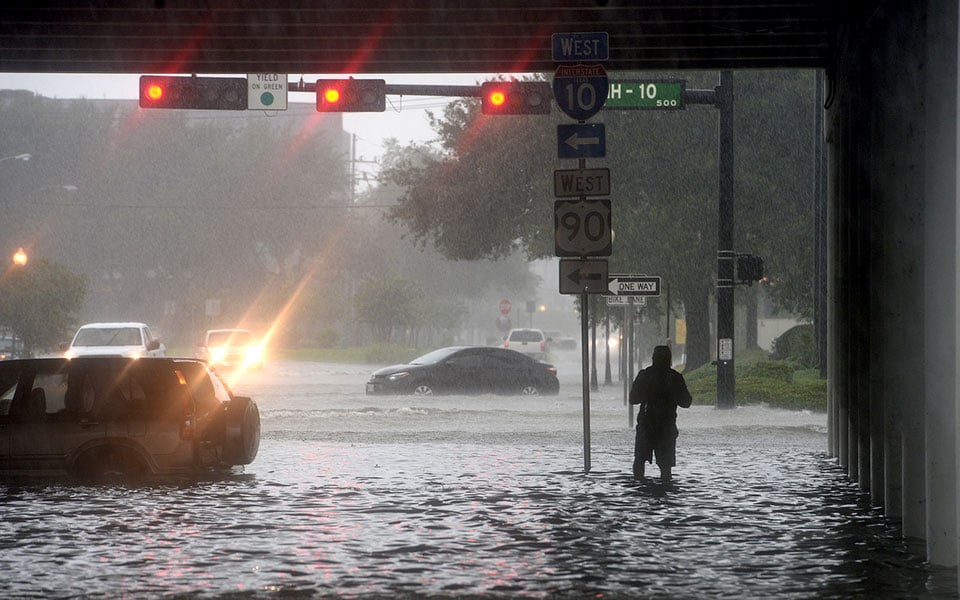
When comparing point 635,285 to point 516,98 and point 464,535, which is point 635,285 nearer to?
point 516,98

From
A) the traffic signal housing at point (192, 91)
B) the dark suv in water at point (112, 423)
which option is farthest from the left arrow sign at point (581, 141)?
the traffic signal housing at point (192, 91)

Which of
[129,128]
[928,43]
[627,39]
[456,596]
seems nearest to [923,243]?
[928,43]

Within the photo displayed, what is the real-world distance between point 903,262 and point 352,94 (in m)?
15.9

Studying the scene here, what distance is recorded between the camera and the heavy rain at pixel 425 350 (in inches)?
401

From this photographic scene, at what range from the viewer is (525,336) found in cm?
5988

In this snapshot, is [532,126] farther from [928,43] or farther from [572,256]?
[928,43]

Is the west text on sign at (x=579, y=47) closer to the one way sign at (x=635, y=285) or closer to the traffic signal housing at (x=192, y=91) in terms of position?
the one way sign at (x=635, y=285)

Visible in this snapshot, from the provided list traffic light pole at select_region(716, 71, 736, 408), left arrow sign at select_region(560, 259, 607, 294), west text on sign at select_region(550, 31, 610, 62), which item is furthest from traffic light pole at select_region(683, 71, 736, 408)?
west text on sign at select_region(550, 31, 610, 62)

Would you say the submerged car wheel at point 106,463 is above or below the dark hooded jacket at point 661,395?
below

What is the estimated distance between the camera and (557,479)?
15.7 metres

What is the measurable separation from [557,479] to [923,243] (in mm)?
5787

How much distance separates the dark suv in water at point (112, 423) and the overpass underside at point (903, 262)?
624 cm

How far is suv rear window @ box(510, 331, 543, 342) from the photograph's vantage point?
59.5 metres

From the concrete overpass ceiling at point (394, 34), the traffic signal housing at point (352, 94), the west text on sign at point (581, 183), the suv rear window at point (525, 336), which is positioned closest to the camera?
the concrete overpass ceiling at point (394, 34)
